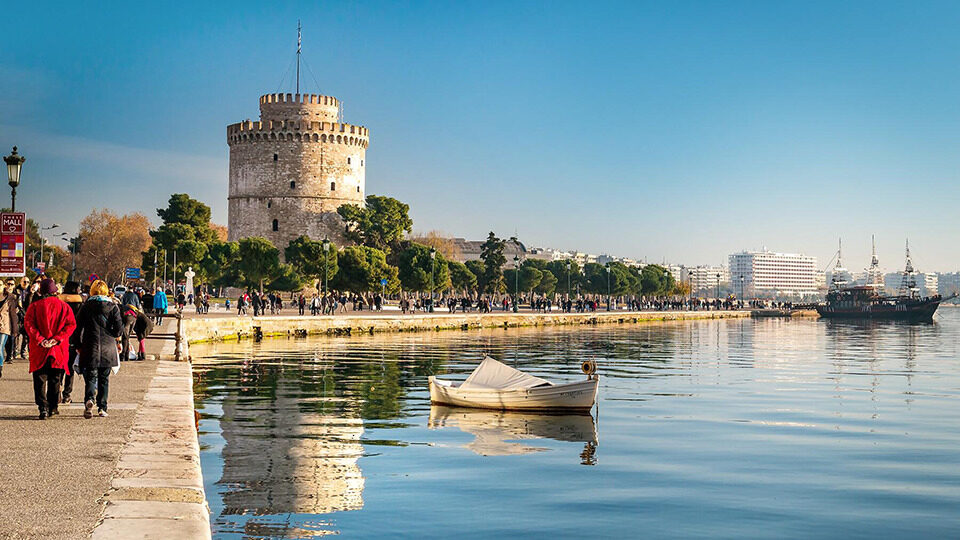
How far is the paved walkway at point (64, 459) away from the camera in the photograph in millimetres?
7035

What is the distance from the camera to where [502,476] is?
14.2 metres

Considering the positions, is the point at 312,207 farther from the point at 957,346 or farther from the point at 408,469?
the point at 408,469

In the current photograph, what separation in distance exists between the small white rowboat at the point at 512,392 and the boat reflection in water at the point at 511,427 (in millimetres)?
162

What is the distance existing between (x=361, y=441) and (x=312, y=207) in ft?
262

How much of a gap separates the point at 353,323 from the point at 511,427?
119 ft

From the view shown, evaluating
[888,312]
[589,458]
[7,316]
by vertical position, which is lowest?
[589,458]

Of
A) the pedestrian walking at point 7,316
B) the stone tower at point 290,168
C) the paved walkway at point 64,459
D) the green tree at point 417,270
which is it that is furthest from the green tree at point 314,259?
the paved walkway at point 64,459

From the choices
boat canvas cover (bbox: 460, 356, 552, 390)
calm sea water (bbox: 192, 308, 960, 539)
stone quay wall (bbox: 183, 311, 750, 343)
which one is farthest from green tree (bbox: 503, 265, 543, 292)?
boat canvas cover (bbox: 460, 356, 552, 390)

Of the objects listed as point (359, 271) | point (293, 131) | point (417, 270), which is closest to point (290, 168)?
point (293, 131)

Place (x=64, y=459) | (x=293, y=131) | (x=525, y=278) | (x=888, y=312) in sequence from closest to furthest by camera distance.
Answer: (x=64, y=459)
(x=293, y=131)
(x=525, y=278)
(x=888, y=312)

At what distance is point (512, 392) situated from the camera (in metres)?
21.2

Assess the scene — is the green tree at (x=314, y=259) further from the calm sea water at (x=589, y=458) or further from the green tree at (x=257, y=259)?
the calm sea water at (x=589, y=458)

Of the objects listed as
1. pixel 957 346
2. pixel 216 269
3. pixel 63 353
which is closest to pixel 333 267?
pixel 216 269

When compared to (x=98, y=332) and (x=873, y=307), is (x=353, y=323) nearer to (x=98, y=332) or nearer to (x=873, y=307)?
(x=98, y=332)
